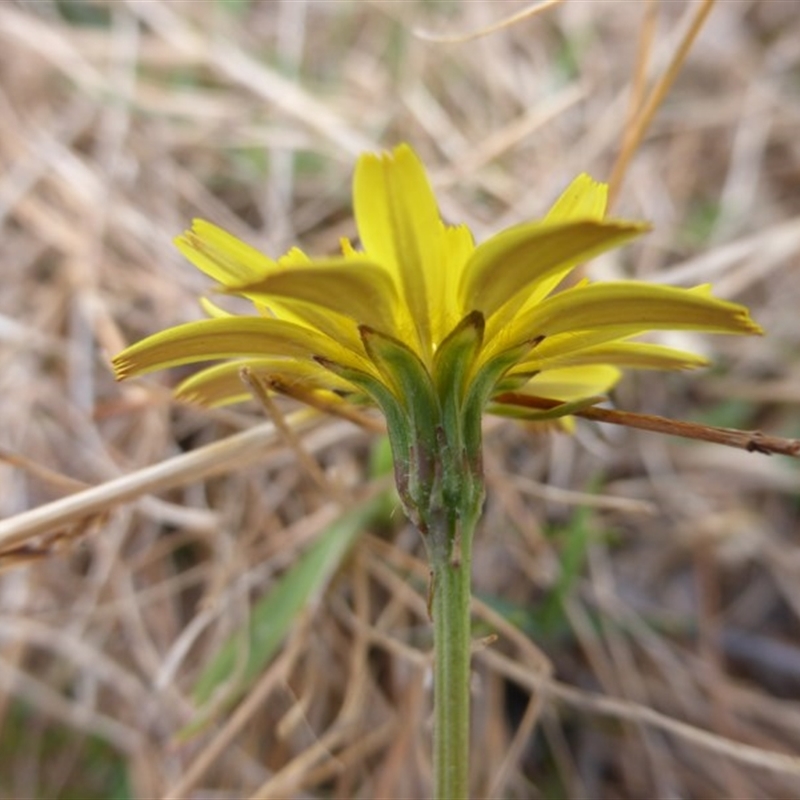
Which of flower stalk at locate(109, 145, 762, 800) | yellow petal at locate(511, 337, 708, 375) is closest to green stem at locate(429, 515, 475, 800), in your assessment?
flower stalk at locate(109, 145, 762, 800)

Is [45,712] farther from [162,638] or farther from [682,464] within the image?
[682,464]

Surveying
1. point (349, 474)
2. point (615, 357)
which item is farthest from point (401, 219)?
point (349, 474)

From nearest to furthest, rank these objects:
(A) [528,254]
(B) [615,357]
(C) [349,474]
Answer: (A) [528,254], (B) [615,357], (C) [349,474]

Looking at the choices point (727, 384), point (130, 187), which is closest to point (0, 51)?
A: point (130, 187)

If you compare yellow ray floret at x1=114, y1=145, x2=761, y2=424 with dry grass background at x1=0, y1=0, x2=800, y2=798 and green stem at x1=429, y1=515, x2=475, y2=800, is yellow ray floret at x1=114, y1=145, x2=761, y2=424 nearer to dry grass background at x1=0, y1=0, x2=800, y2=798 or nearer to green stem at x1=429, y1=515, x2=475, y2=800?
green stem at x1=429, y1=515, x2=475, y2=800

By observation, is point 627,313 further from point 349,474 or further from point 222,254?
point 349,474

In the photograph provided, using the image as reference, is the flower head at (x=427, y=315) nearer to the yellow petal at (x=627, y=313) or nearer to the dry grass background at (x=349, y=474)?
the yellow petal at (x=627, y=313)

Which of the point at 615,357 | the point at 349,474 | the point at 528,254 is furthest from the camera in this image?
the point at 349,474
